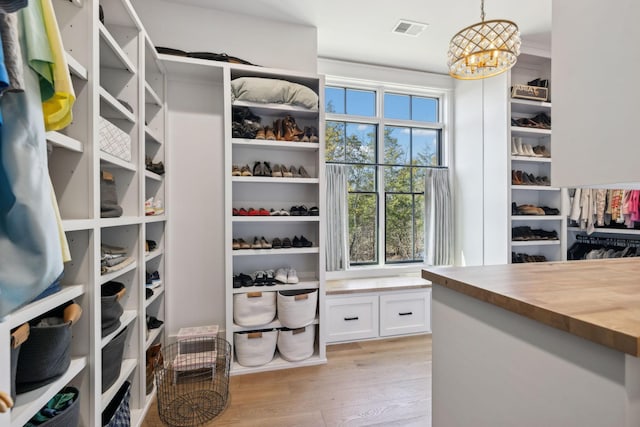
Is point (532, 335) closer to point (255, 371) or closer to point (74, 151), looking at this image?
point (74, 151)

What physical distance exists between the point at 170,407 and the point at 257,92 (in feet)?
7.62

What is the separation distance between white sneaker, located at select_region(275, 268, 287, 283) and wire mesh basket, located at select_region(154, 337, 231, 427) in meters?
0.63

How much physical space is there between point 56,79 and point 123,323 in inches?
48.1

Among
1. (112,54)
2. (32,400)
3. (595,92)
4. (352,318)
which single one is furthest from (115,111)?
(352,318)

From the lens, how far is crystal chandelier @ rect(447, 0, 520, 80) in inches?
67.2

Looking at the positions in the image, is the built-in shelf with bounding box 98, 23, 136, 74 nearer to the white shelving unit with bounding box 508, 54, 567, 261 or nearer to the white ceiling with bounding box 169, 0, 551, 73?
the white ceiling with bounding box 169, 0, 551, 73

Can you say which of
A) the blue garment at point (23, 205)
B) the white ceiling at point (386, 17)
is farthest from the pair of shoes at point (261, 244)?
the white ceiling at point (386, 17)

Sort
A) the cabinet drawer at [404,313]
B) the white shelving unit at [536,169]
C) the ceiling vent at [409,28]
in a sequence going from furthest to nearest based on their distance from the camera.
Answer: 1. the white shelving unit at [536,169]
2. the cabinet drawer at [404,313]
3. the ceiling vent at [409,28]

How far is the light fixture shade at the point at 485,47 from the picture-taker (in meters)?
1.71

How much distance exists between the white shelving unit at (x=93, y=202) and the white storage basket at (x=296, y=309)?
94 centimetres

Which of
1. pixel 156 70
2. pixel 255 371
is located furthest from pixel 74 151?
pixel 255 371

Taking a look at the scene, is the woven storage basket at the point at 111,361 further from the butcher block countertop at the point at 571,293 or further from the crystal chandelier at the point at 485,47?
the crystal chandelier at the point at 485,47

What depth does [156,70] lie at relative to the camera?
2.31m

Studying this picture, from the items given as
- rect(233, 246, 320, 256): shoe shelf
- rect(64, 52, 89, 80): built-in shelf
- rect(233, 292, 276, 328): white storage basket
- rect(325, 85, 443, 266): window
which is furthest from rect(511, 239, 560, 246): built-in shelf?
rect(64, 52, 89, 80): built-in shelf
